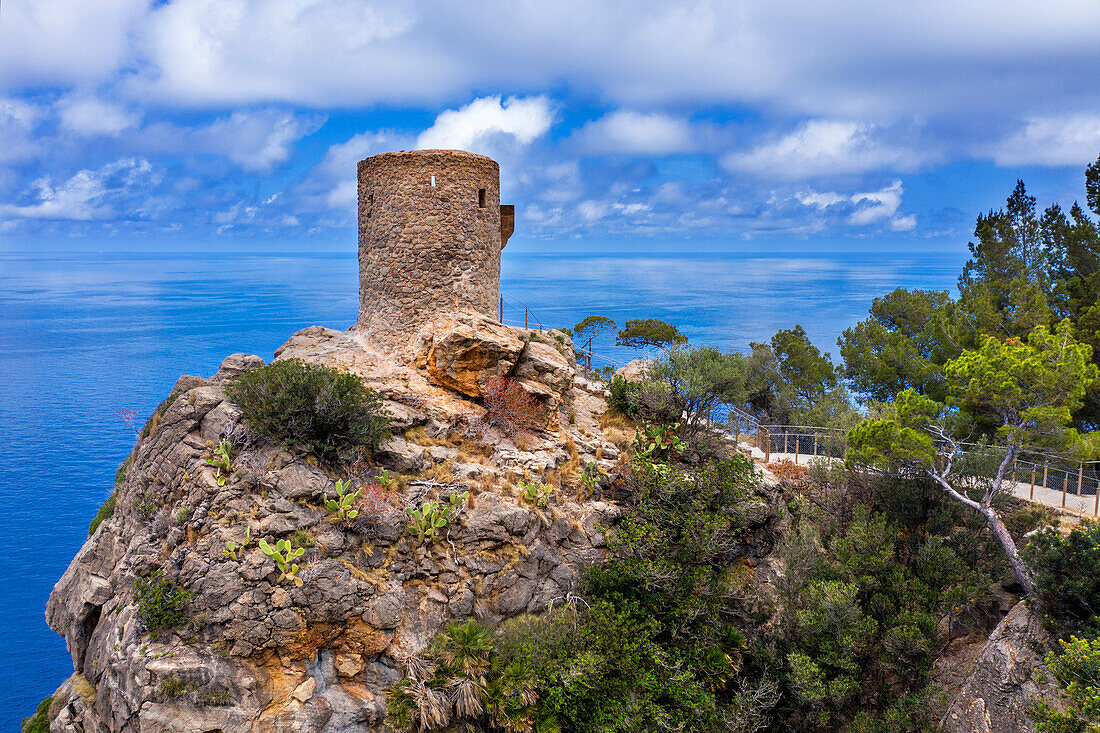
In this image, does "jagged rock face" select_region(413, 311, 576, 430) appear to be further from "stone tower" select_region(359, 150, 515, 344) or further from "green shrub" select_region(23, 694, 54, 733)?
"green shrub" select_region(23, 694, 54, 733)

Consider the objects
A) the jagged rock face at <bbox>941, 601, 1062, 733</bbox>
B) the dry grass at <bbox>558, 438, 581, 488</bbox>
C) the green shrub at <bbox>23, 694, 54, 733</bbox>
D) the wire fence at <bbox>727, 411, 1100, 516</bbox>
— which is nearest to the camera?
the jagged rock face at <bbox>941, 601, 1062, 733</bbox>

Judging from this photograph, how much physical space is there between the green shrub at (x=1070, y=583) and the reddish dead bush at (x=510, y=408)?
1044 centimetres

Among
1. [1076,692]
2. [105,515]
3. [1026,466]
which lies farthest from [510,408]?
[1026,466]

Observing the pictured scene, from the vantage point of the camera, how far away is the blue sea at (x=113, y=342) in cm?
3462

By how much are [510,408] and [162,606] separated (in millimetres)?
8051

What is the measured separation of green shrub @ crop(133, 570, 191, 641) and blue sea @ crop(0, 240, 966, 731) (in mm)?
19119

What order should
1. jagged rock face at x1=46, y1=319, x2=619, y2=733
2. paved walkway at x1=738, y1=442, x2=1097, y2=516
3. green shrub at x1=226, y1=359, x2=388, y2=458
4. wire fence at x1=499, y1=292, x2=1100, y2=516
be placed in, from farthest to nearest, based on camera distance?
paved walkway at x1=738, y1=442, x2=1097, y2=516 → wire fence at x1=499, y1=292, x2=1100, y2=516 → green shrub at x1=226, y1=359, x2=388, y2=458 → jagged rock face at x1=46, y1=319, x2=619, y2=733

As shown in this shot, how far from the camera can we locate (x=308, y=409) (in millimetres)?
12578

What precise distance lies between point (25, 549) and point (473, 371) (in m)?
37.2

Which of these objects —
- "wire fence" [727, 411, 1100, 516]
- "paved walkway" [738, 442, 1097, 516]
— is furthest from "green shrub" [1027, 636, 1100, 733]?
"paved walkway" [738, 442, 1097, 516]

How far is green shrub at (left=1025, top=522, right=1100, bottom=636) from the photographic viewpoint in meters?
10.5

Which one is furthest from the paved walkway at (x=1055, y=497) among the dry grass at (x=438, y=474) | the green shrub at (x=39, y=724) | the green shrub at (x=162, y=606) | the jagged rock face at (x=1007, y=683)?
the green shrub at (x=39, y=724)

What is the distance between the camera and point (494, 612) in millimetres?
12211

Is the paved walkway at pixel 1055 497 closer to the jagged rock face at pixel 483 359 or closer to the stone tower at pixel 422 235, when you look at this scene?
the jagged rock face at pixel 483 359
